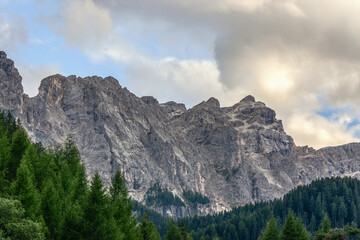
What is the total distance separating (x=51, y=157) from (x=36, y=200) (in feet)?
107

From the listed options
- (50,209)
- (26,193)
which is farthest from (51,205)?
(26,193)

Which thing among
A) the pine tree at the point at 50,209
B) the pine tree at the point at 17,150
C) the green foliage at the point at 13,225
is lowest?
the green foliage at the point at 13,225

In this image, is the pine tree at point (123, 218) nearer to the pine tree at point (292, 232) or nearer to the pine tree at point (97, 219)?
the pine tree at point (97, 219)

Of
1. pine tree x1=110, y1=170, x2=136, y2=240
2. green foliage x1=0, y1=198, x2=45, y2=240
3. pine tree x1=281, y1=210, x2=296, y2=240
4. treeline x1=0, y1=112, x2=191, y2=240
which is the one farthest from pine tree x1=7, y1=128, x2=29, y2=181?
pine tree x1=281, y1=210, x2=296, y2=240

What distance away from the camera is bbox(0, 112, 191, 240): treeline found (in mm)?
48938

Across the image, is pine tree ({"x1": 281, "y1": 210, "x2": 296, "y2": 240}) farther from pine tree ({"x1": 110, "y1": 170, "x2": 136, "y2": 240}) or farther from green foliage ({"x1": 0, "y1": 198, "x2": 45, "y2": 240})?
green foliage ({"x1": 0, "y1": 198, "x2": 45, "y2": 240})

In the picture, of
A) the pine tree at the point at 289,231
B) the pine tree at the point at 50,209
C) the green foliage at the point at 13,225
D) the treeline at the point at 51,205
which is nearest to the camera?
the green foliage at the point at 13,225

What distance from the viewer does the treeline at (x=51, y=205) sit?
161ft

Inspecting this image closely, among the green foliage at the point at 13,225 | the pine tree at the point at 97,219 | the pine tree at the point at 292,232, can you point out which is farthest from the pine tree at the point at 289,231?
the green foliage at the point at 13,225

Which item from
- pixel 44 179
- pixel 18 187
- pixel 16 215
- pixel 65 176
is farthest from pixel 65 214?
pixel 65 176

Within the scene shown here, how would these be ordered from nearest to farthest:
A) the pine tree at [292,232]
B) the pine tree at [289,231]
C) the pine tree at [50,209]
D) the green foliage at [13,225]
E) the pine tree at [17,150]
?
the green foliage at [13,225], the pine tree at [50,209], the pine tree at [17,150], the pine tree at [292,232], the pine tree at [289,231]

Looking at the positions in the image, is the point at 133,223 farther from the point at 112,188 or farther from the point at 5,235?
the point at 5,235

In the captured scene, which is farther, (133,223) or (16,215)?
(133,223)

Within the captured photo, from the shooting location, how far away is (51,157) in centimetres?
9175
